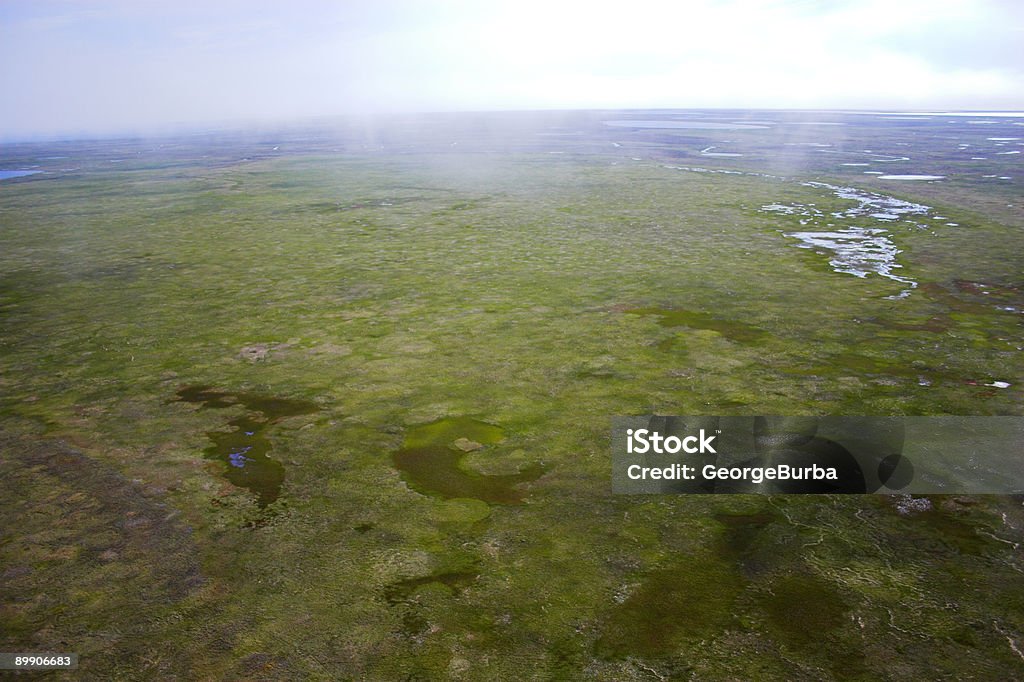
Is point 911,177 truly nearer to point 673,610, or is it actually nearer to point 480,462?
point 480,462

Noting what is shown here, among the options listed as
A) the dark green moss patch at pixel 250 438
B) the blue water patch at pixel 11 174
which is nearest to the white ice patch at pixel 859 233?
the dark green moss patch at pixel 250 438

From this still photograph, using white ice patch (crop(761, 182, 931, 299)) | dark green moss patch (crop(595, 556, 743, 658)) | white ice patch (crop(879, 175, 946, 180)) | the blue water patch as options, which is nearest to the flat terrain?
dark green moss patch (crop(595, 556, 743, 658))

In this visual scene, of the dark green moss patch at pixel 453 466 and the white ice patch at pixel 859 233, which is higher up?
the white ice patch at pixel 859 233

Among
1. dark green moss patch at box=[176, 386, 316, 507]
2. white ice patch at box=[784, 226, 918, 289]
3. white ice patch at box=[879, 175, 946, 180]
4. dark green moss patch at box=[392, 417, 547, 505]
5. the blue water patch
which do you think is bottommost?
dark green moss patch at box=[392, 417, 547, 505]

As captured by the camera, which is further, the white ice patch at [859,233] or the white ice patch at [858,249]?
the white ice patch at [859,233]

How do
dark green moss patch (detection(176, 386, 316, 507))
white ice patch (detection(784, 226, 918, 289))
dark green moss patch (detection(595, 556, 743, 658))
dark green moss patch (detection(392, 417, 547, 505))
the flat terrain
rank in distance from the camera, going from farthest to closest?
white ice patch (detection(784, 226, 918, 289)) → dark green moss patch (detection(176, 386, 316, 507)) → dark green moss patch (detection(392, 417, 547, 505)) → the flat terrain → dark green moss patch (detection(595, 556, 743, 658))

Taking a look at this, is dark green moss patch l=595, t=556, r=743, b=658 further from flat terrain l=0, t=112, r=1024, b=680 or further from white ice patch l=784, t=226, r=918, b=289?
white ice patch l=784, t=226, r=918, b=289

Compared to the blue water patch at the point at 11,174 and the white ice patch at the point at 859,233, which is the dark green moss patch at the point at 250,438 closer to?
the white ice patch at the point at 859,233

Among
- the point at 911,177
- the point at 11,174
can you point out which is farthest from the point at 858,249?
the point at 11,174

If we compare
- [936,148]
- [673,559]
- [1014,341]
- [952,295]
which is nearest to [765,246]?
A: [952,295]
